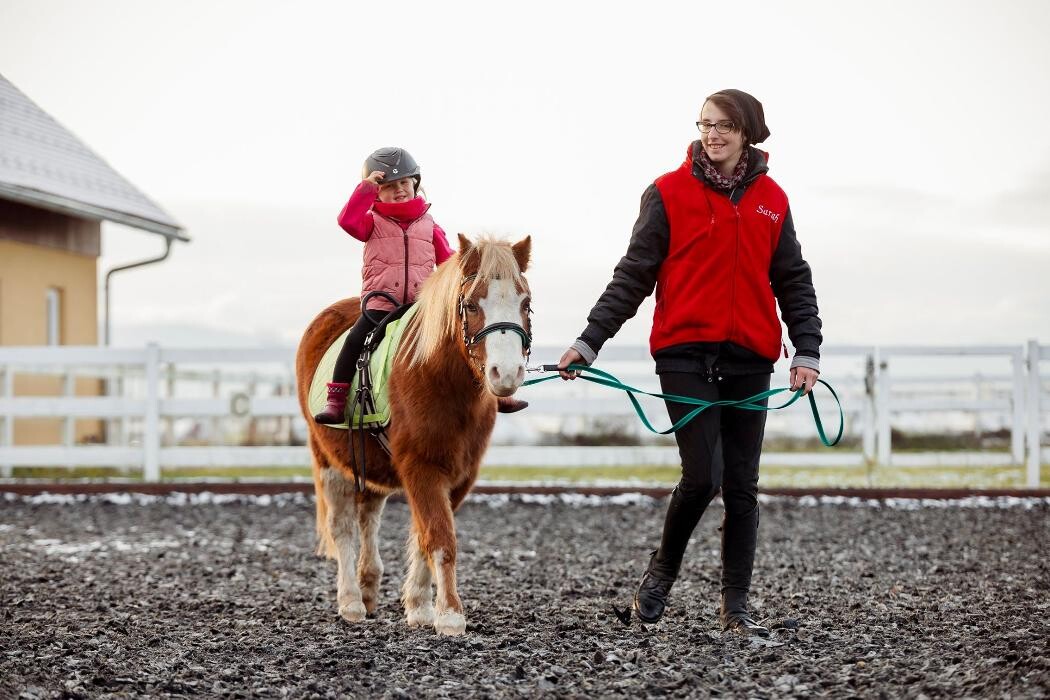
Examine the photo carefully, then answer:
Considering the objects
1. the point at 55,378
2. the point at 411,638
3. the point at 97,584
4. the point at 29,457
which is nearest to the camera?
the point at 411,638

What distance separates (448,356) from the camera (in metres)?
5.09

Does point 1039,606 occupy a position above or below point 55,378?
below

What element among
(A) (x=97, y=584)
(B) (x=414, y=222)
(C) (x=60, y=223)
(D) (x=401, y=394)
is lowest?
Result: (A) (x=97, y=584)

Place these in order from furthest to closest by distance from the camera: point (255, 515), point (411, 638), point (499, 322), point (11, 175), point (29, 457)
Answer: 1. point (11, 175)
2. point (29, 457)
3. point (255, 515)
4. point (411, 638)
5. point (499, 322)

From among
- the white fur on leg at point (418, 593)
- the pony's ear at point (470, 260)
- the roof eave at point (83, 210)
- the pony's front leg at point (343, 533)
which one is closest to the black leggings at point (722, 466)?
the pony's ear at point (470, 260)

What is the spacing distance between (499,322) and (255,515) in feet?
22.6

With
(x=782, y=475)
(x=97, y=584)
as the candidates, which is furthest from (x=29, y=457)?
(x=782, y=475)

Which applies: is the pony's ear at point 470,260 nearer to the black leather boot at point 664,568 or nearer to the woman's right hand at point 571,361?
the woman's right hand at point 571,361

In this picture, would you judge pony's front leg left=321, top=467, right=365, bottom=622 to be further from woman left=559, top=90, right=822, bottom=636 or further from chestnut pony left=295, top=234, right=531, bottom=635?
woman left=559, top=90, right=822, bottom=636

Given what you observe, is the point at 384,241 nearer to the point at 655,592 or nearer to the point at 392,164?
the point at 392,164

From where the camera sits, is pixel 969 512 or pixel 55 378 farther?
pixel 55 378

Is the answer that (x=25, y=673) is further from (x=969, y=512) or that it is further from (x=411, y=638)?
(x=969, y=512)

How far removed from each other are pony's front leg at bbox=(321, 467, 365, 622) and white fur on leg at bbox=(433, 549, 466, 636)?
0.80 m

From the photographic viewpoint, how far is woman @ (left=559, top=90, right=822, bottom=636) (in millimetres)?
4715
